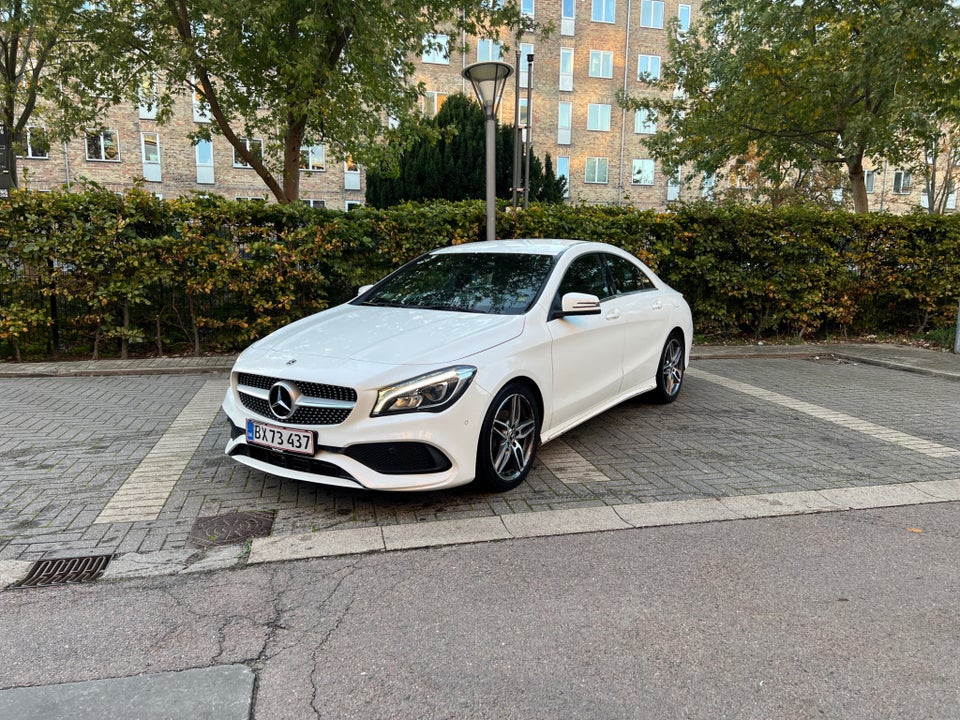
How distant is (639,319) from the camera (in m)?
5.77

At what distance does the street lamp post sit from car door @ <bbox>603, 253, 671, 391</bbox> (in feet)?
9.37

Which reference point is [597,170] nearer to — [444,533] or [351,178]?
[351,178]

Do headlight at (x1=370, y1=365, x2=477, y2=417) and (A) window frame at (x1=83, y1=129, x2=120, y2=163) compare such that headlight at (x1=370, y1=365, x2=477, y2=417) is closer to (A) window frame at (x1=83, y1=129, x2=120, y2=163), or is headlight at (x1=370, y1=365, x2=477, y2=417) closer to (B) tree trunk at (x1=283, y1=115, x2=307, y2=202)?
(B) tree trunk at (x1=283, y1=115, x2=307, y2=202)

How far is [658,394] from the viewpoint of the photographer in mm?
6652

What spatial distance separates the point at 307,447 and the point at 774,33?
13770mm

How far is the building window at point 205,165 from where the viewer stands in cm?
3253

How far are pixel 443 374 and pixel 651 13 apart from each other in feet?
137

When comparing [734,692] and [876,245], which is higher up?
[876,245]

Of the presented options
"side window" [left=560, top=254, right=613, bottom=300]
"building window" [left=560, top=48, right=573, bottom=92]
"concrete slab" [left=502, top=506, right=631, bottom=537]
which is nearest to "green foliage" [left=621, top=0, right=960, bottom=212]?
"side window" [left=560, top=254, right=613, bottom=300]

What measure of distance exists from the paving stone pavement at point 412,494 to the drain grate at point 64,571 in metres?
0.09

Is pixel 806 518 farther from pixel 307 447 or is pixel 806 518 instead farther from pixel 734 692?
pixel 307 447

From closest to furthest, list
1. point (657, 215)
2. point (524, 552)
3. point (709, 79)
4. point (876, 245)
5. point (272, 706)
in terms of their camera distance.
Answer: point (272, 706) → point (524, 552) → point (657, 215) → point (876, 245) → point (709, 79)

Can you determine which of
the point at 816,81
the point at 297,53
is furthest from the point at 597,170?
the point at 297,53

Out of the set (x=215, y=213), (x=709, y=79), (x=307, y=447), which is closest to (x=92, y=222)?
(x=215, y=213)
